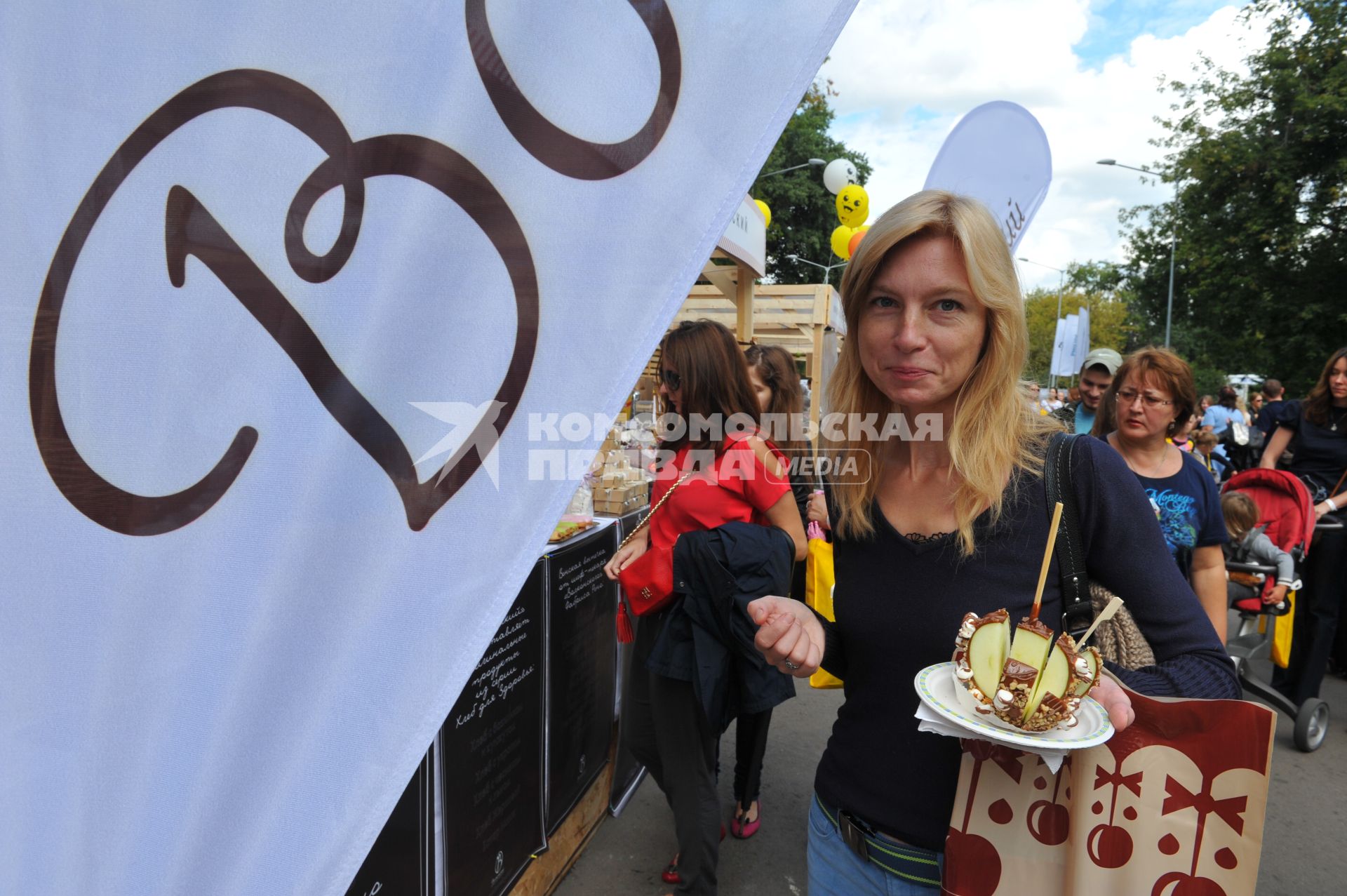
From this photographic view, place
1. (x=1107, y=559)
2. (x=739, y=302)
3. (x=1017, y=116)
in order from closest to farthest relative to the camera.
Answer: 1. (x=1107, y=559)
2. (x=1017, y=116)
3. (x=739, y=302)

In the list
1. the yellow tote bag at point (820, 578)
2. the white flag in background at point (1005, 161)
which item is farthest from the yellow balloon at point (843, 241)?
the yellow tote bag at point (820, 578)

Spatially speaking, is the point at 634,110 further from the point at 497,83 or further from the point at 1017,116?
the point at 1017,116

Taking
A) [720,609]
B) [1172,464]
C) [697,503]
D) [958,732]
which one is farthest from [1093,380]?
[958,732]

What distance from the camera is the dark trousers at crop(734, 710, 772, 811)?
3.18 metres

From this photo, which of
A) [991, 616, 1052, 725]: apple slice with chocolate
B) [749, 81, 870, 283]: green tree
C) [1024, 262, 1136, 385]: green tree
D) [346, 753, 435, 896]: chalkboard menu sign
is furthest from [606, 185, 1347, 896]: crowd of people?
[1024, 262, 1136, 385]: green tree

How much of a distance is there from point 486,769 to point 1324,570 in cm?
488

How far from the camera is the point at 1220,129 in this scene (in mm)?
19547

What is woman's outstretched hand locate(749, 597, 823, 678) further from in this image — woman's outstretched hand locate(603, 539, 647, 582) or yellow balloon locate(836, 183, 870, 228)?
yellow balloon locate(836, 183, 870, 228)

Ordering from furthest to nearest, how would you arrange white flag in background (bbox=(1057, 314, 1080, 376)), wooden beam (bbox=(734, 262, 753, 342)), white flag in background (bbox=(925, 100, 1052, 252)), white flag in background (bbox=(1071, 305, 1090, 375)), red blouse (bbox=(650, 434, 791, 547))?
white flag in background (bbox=(1071, 305, 1090, 375)), white flag in background (bbox=(1057, 314, 1080, 376)), wooden beam (bbox=(734, 262, 753, 342)), white flag in background (bbox=(925, 100, 1052, 252)), red blouse (bbox=(650, 434, 791, 547))

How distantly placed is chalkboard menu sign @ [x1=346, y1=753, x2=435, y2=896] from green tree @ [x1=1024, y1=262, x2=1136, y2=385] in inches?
1572

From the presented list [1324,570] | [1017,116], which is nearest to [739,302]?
[1017,116]

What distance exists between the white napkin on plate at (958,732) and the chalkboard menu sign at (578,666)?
6.18 ft

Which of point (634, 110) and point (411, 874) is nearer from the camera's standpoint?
point (634, 110)

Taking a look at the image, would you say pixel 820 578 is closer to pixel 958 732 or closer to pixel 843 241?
pixel 958 732
